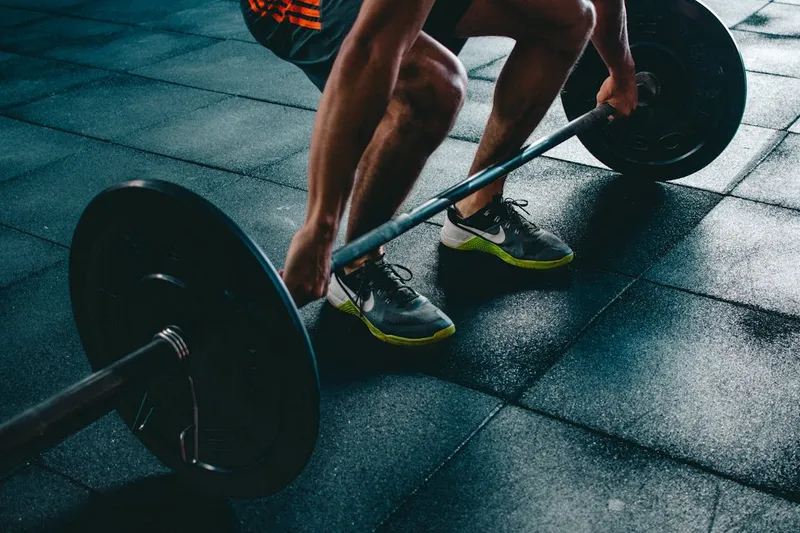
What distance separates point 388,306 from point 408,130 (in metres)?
0.40

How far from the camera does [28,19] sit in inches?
204

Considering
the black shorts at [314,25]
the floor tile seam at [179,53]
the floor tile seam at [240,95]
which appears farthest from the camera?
the floor tile seam at [179,53]

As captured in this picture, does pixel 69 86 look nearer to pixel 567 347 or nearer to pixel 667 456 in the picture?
pixel 567 347

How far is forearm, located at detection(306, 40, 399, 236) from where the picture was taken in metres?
1.36

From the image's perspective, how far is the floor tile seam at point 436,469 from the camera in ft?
4.60

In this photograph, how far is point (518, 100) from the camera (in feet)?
6.52

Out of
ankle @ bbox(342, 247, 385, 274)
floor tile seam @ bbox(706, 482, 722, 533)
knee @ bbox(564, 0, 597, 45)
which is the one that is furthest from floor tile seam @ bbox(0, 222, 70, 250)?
floor tile seam @ bbox(706, 482, 722, 533)

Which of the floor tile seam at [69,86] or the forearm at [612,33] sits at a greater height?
the forearm at [612,33]

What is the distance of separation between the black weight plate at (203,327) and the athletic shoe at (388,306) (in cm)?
57

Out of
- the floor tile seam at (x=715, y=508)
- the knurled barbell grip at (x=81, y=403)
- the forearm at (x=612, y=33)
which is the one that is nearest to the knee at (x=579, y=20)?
the forearm at (x=612, y=33)

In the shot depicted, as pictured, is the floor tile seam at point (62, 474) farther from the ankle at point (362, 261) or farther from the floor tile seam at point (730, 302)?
the floor tile seam at point (730, 302)

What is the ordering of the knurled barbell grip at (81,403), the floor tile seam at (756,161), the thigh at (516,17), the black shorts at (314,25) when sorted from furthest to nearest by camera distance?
1. the floor tile seam at (756,161)
2. the thigh at (516,17)
3. the black shorts at (314,25)
4. the knurled barbell grip at (81,403)

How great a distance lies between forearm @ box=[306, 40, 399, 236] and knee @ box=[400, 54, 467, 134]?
0.32 meters

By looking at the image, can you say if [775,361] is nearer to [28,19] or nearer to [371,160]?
[371,160]
